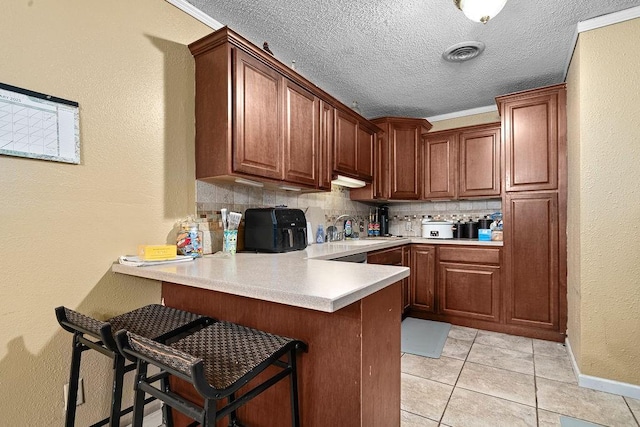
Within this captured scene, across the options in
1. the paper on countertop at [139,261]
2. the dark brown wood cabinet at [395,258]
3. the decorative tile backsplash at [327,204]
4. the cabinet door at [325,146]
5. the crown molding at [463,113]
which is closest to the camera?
the paper on countertop at [139,261]

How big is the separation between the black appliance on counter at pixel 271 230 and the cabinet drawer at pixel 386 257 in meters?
0.71

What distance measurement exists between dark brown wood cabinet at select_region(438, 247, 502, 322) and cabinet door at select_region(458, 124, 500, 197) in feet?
2.29

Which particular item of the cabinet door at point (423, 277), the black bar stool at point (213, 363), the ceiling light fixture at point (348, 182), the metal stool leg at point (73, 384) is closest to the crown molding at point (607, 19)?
the ceiling light fixture at point (348, 182)

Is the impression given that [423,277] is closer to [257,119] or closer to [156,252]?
[257,119]

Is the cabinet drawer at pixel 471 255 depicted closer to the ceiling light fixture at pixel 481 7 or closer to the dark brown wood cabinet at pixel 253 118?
the dark brown wood cabinet at pixel 253 118

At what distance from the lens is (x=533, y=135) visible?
9.46 feet

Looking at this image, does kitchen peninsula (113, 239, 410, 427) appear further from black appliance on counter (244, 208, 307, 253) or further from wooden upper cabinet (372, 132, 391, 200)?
wooden upper cabinet (372, 132, 391, 200)

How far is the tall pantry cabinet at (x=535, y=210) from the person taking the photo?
2.76 m

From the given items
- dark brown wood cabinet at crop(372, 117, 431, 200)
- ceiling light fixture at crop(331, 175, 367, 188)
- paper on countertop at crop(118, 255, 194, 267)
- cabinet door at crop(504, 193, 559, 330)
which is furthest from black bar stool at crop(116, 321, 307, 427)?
dark brown wood cabinet at crop(372, 117, 431, 200)

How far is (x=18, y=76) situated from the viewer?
1.29 metres

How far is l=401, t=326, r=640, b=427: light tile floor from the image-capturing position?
1.72 meters

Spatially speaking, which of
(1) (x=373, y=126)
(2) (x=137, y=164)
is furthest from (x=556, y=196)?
(2) (x=137, y=164)

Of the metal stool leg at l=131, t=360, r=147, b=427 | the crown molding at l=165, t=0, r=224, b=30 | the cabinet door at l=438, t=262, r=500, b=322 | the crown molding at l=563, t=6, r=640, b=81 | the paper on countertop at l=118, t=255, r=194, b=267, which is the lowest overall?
the cabinet door at l=438, t=262, r=500, b=322

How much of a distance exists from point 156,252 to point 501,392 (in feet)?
7.14
